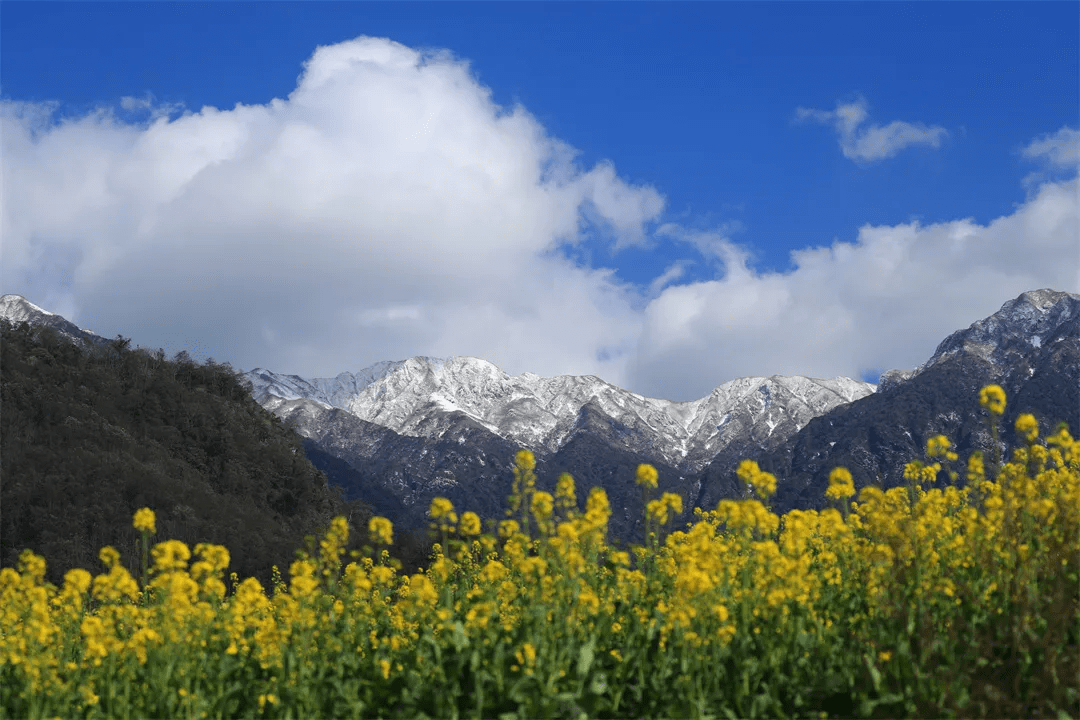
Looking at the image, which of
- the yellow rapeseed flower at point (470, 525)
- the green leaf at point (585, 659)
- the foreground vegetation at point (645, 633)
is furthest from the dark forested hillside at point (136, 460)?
the green leaf at point (585, 659)

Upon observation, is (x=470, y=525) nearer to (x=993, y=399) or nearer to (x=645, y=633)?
(x=645, y=633)

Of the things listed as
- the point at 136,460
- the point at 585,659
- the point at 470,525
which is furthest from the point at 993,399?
the point at 136,460

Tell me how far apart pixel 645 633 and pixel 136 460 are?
6982 cm

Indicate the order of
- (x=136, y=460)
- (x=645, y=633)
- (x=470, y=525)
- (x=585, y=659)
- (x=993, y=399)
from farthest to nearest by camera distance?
(x=136, y=460)
(x=470, y=525)
(x=993, y=399)
(x=645, y=633)
(x=585, y=659)

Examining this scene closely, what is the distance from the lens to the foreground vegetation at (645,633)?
23.2 feet

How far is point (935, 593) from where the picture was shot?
785 centimetres

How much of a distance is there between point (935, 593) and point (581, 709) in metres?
3.25

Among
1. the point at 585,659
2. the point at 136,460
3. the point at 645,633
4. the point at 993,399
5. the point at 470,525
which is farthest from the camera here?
the point at 136,460

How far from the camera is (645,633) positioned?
26.3 feet

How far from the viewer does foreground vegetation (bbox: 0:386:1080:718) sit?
709 cm

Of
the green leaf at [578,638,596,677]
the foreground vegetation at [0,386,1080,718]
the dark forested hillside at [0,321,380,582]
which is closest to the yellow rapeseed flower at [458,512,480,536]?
the foreground vegetation at [0,386,1080,718]

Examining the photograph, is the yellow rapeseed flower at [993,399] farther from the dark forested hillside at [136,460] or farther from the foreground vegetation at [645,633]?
the dark forested hillside at [136,460]

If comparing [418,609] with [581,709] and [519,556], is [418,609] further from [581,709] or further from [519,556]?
[581,709]

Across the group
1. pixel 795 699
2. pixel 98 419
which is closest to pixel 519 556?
pixel 795 699
